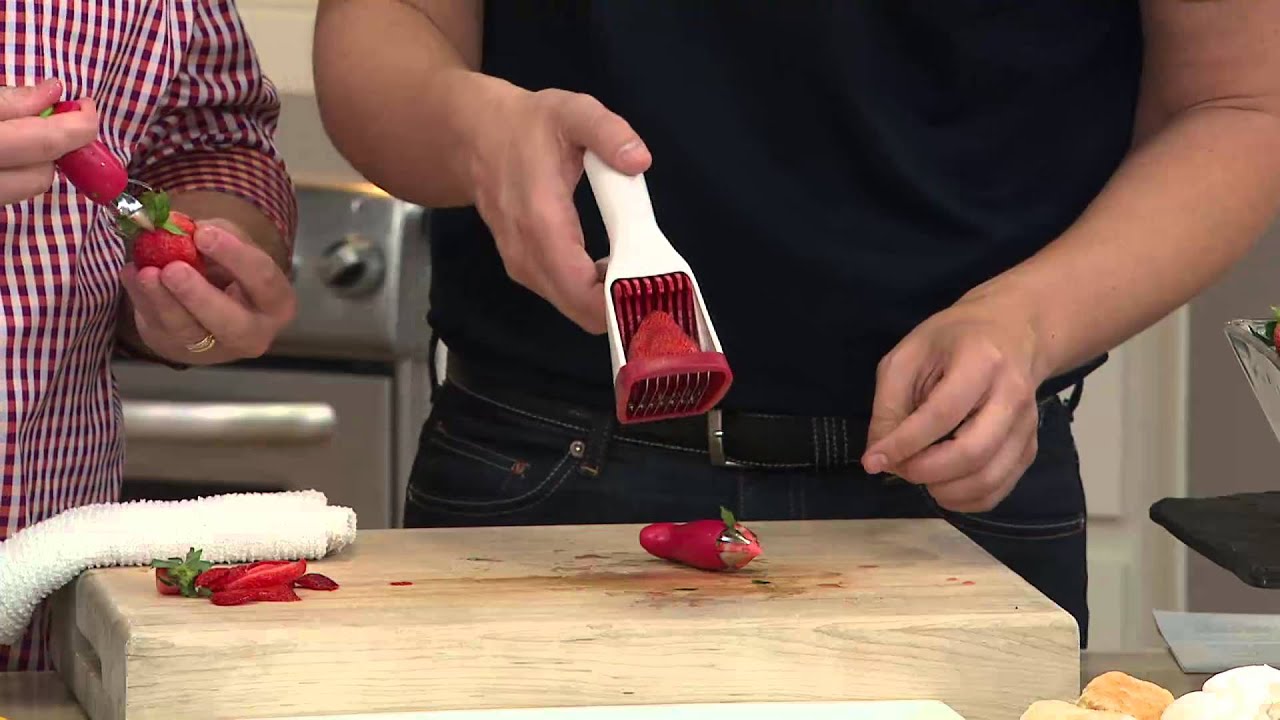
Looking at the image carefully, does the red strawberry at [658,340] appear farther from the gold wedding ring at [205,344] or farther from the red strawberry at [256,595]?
the gold wedding ring at [205,344]

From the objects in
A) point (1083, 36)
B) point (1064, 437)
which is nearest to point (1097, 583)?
point (1064, 437)

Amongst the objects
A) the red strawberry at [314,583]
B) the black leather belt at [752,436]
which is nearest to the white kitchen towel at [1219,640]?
the black leather belt at [752,436]

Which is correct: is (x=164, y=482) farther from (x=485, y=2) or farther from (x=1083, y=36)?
(x=1083, y=36)

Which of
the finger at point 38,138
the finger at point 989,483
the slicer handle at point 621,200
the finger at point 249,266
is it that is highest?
the finger at point 38,138

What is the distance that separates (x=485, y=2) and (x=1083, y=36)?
1.38 ft

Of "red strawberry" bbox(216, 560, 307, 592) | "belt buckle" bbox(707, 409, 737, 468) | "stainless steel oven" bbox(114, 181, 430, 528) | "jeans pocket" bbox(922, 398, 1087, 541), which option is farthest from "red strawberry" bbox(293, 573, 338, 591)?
"stainless steel oven" bbox(114, 181, 430, 528)

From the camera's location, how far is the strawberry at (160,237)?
3.53ft

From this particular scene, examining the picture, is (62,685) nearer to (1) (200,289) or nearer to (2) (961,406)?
(1) (200,289)

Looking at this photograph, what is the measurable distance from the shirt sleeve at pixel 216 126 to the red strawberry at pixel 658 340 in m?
0.43

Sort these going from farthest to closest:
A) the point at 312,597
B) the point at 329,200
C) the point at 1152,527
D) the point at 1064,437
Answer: the point at 1152,527, the point at 329,200, the point at 1064,437, the point at 312,597

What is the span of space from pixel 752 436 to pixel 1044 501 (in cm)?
23

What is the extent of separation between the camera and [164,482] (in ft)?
6.28

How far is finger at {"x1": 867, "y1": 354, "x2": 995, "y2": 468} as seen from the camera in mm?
1001

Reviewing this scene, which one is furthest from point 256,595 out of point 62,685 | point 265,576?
point 62,685
